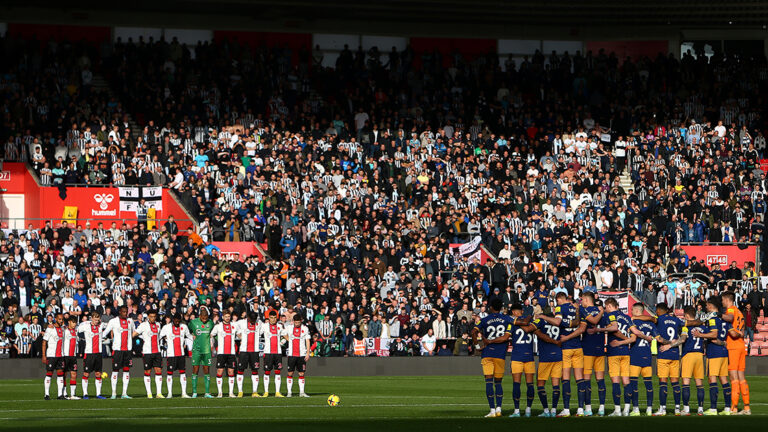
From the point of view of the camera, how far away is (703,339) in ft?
71.6

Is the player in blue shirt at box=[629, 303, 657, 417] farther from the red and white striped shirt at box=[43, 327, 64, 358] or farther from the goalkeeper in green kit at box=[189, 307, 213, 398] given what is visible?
the red and white striped shirt at box=[43, 327, 64, 358]

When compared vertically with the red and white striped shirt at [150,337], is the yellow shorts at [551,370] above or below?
below

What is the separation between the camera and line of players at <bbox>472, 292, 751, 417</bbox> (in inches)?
818

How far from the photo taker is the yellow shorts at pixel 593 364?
2119cm

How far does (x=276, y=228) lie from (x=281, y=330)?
1333 cm

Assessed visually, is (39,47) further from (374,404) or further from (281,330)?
(374,404)

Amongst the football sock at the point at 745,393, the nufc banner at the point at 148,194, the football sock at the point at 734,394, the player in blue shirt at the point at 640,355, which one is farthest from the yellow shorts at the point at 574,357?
the nufc banner at the point at 148,194

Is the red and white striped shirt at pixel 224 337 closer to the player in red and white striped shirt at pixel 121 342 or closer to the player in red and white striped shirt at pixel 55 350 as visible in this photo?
the player in red and white striped shirt at pixel 121 342

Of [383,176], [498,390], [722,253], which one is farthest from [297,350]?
[722,253]

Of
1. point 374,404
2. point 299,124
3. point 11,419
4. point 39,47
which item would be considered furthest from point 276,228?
point 11,419

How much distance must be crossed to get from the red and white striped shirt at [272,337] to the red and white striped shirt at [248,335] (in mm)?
236

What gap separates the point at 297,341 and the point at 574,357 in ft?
27.8

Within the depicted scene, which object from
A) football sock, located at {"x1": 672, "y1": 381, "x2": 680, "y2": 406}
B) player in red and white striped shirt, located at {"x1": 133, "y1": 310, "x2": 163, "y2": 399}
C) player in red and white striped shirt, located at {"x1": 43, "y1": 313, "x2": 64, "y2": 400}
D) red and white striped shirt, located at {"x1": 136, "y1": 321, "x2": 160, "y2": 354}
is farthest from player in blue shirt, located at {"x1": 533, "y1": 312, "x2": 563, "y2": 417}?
player in red and white striped shirt, located at {"x1": 43, "y1": 313, "x2": 64, "y2": 400}

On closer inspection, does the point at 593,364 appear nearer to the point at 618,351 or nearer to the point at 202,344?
the point at 618,351
